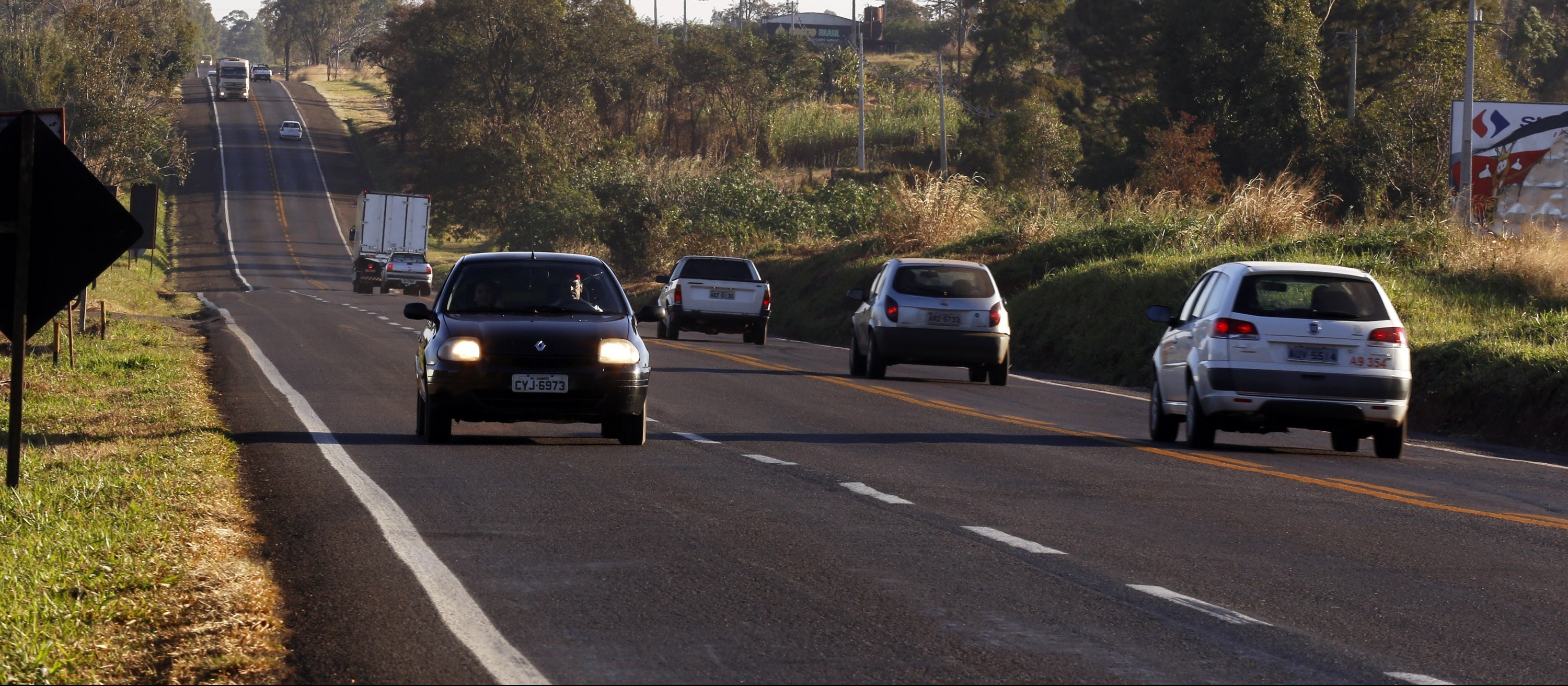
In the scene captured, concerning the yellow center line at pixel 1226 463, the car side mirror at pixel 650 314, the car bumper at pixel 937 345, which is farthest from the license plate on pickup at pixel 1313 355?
the car bumper at pixel 937 345

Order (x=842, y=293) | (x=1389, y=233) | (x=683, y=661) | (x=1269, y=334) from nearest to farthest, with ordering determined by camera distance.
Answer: (x=683, y=661)
(x=1269, y=334)
(x=1389, y=233)
(x=842, y=293)

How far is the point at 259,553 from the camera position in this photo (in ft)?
27.8

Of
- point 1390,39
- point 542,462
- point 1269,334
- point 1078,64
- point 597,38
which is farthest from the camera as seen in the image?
point 597,38

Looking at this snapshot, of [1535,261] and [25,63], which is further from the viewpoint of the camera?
[25,63]

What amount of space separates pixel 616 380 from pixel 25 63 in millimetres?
69759

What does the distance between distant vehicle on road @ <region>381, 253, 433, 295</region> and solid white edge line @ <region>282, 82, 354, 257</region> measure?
51.9ft

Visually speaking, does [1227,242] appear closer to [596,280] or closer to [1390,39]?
[596,280]

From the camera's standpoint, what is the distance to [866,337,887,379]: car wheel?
2250 cm

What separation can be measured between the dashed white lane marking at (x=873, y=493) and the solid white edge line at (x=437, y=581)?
297cm

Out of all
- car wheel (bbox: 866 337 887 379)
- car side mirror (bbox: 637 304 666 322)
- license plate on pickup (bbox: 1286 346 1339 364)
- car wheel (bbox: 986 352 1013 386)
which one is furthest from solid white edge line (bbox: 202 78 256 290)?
license plate on pickup (bbox: 1286 346 1339 364)

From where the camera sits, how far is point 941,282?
75.2 ft

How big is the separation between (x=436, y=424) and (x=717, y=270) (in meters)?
18.5

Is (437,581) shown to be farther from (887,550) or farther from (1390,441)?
(1390,441)

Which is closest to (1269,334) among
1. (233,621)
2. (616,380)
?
(616,380)
